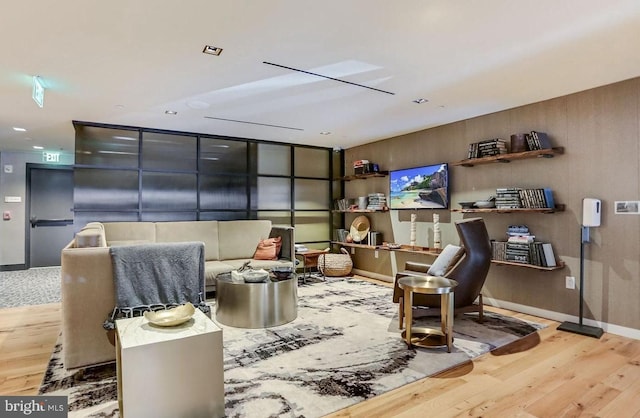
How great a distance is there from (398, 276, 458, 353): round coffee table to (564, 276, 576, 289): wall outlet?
1.55 m

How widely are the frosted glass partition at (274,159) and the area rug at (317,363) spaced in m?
2.97

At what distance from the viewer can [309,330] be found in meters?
3.44

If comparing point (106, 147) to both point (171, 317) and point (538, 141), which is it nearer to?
point (171, 317)

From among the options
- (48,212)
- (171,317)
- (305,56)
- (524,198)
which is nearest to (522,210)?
(524,198)

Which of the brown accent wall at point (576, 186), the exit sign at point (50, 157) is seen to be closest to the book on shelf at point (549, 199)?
the brown accent wall at point (576, 186)

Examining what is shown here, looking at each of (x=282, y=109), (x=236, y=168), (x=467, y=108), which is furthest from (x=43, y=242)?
(x=467, y=108)

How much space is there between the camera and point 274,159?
639 centimetres

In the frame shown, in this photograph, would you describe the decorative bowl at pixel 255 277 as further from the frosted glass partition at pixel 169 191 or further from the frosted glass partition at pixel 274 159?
the frosted glass partition at pixel 274 159

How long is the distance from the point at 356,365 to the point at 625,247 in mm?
Result: 2821

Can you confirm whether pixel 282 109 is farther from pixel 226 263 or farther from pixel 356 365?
pixel 356 365

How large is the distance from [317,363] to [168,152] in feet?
13.5

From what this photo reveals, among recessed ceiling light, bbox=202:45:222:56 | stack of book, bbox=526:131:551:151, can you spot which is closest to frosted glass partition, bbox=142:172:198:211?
recessed ceiling light, bbox=202:45:222:56

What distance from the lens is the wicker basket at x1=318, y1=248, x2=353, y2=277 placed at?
242 inches

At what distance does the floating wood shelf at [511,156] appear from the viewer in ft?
12.4
